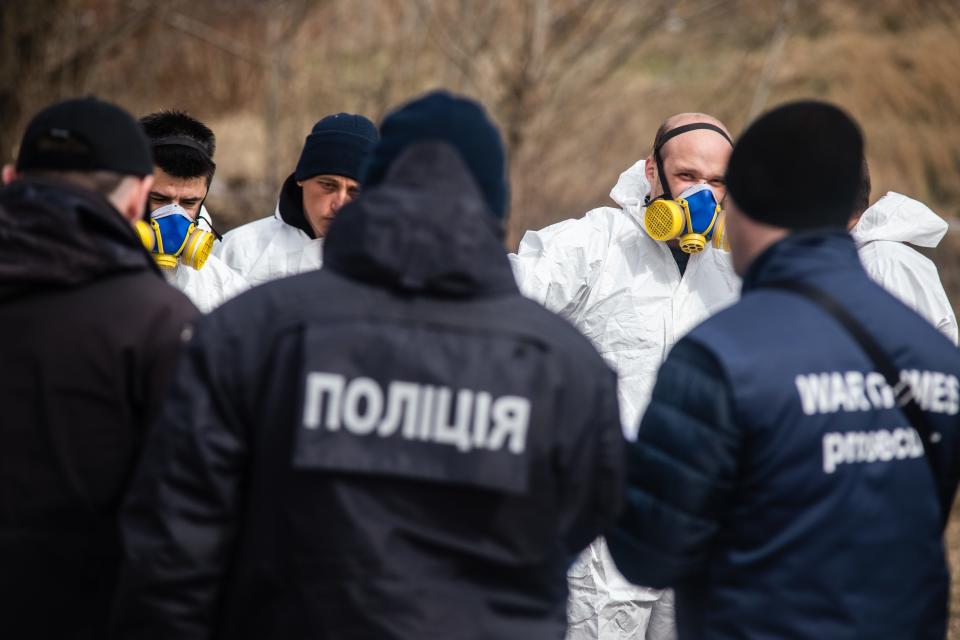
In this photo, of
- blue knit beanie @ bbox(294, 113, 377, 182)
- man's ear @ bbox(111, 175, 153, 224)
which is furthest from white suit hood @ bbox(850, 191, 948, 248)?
man's ear @ bbox(111, 175, 153, 224)

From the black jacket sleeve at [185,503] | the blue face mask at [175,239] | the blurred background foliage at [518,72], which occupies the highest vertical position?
the blurred background foliage at [518,72]

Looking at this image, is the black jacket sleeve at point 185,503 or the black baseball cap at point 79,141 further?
the black baseball cap at point 79,141

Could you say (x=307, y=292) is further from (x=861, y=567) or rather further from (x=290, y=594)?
(x=861, y=567)

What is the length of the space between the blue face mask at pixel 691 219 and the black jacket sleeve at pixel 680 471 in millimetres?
1486

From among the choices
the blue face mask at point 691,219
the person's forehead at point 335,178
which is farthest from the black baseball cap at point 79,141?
the blue face mask at point 691,219

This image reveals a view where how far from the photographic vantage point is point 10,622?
216 centimetres

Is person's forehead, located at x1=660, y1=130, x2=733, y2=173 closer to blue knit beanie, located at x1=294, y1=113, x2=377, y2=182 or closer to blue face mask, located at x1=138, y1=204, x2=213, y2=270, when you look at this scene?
blue knit beanie, located at x1=294, y1=113, x2=377, y2=182

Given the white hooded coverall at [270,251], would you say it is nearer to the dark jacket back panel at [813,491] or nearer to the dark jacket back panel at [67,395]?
Answer: the dark jacket back panel at [67,395]

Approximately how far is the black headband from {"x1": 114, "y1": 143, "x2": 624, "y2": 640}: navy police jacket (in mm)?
1859

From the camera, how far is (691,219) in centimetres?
361

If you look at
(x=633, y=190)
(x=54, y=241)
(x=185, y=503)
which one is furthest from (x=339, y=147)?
(x=185, y=503)

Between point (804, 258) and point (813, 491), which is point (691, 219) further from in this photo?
point (813, 491)

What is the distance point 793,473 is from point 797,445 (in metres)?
0.05

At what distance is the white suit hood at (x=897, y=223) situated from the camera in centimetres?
381
